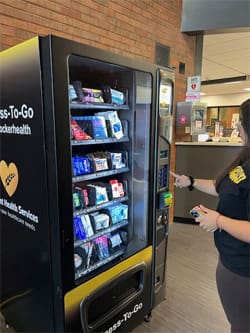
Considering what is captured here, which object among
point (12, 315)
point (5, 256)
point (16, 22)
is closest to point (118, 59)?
point (16, 22)

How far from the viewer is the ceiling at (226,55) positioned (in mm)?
4281

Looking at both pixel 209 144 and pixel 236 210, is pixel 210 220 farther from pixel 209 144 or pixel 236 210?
pixel 209 144

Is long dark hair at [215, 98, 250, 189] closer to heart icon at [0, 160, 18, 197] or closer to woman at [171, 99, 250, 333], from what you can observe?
woman at [171, 99, 250, 333]

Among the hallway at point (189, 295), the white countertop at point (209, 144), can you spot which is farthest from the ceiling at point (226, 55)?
the hallway at point (189, 295)

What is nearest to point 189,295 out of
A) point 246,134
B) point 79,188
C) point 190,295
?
point 190,295

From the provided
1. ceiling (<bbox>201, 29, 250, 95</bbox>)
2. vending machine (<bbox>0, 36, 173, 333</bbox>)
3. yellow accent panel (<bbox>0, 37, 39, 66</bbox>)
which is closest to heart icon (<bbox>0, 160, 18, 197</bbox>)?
vending machine (<bbox>0, 36, 173, 333</bbox>)

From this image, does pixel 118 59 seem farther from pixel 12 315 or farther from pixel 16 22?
pixel 12 315

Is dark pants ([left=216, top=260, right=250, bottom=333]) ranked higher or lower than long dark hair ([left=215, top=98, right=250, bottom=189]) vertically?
lower

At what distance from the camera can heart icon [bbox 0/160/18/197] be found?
1491 mm

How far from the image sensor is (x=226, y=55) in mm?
5297

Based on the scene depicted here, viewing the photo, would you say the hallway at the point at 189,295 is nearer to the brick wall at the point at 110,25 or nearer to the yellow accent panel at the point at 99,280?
the yellow accent panel at the point at 99,280

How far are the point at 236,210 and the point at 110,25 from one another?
227cm

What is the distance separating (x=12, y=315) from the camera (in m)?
Answer: 1.75

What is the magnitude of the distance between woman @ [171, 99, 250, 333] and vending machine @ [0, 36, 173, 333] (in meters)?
0.56
